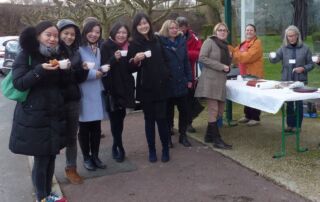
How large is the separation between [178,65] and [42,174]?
2.58 m

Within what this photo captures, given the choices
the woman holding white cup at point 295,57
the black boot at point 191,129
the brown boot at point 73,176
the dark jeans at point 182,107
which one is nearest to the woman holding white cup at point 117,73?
the brown boot at point 73,176

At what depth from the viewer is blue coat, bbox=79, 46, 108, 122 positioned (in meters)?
4.91

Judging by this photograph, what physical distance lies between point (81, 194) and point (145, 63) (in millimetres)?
1683

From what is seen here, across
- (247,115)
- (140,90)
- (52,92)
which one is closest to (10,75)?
(52,92)

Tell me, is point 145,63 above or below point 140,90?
above

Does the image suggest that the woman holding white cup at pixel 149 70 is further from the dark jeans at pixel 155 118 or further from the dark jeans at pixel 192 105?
the dark jeans at pixel 192 105

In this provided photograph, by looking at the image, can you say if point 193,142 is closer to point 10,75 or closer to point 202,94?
point 202,94

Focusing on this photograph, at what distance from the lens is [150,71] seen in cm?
528

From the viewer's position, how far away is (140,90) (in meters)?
5.38

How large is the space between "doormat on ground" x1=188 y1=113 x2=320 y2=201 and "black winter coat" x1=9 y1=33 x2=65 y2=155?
7.89 feet

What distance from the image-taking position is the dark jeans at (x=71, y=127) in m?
4.62

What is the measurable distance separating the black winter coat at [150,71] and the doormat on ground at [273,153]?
4.27 ft

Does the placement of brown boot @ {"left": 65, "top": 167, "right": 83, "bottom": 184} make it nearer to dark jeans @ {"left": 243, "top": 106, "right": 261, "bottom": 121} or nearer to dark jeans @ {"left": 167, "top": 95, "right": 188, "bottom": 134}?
dark jeans @ {"left": 167, "top": 95, "right": 188, "bottom": 134}

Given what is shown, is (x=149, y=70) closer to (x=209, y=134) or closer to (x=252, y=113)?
(x=209, y=134)
